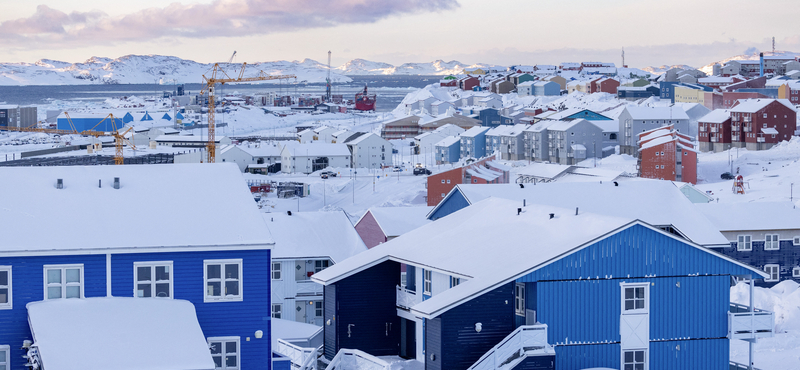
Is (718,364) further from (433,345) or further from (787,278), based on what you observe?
(787,278)

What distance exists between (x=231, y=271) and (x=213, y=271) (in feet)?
0.91

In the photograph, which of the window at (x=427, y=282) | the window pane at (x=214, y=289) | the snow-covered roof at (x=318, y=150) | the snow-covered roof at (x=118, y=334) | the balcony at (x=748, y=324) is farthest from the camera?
the snow-covered roof at (x=318, y=150)

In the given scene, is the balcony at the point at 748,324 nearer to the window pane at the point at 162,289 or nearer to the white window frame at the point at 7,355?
the window pane at the point at 162,289

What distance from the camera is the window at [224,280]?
1499cm

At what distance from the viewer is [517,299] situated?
16172 mm

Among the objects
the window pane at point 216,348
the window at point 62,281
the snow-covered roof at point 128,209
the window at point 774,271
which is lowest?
the window at point 774,271

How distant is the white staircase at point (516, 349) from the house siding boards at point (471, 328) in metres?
0.40

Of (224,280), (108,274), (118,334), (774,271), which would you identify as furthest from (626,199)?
(118,334)

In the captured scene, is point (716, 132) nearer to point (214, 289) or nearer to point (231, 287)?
point (231, 287)

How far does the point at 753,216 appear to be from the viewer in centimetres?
3459

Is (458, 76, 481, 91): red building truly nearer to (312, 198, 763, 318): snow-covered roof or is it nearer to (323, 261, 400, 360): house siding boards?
(312, 198, 763, 318): snow-covered roof

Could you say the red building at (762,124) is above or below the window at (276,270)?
above

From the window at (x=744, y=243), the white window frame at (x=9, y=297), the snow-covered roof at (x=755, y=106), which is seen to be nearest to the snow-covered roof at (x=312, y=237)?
the white window frame at (x=9, y=297)

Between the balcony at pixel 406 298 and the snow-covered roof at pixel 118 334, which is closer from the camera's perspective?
the snow-covered roof at pixel 118 334
